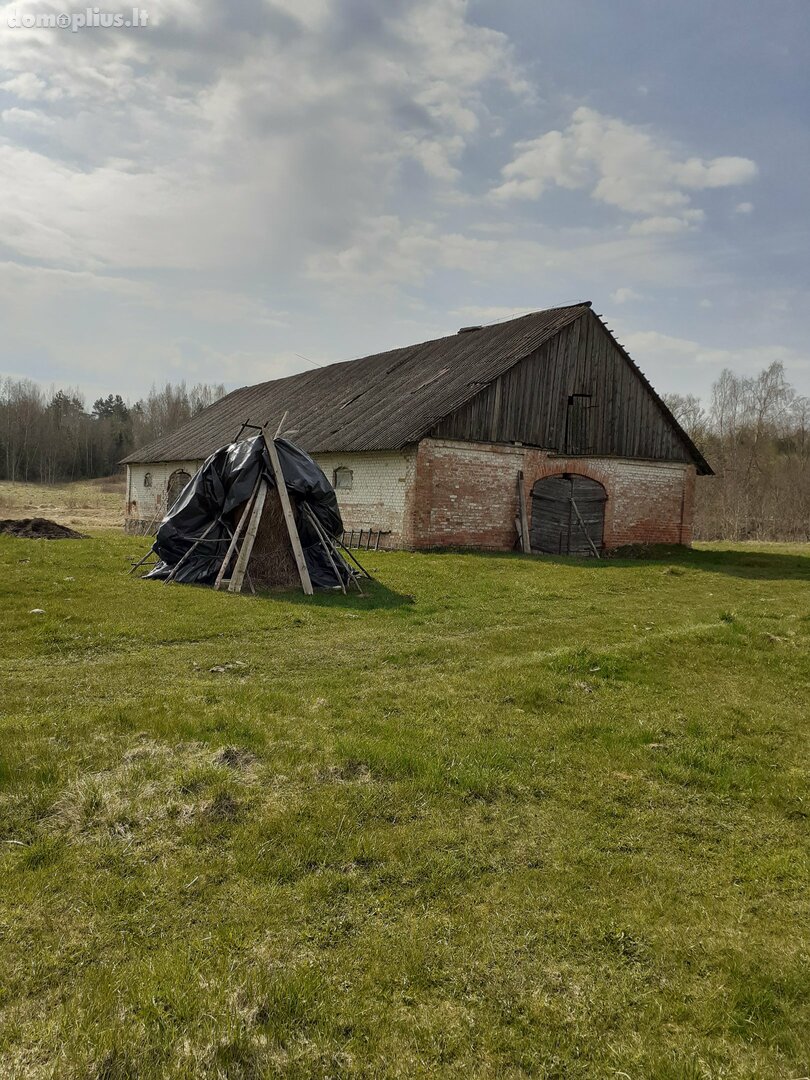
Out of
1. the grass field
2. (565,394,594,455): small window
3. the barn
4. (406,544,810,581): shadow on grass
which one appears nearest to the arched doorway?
the grass field

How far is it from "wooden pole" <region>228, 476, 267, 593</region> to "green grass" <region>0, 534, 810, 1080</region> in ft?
13.7

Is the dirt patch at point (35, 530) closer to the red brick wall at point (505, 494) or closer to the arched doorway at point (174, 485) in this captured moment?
the red brick wall at point (505, 494)

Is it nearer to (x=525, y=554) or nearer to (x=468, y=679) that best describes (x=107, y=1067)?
(x=468, y=679)

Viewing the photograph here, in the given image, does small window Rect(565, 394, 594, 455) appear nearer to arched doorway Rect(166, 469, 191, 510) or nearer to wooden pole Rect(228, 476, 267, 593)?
wooden pole Rect(228, 476, 267, 593)

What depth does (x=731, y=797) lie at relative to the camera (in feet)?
15.0

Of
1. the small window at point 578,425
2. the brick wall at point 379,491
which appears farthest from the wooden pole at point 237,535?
the small window at point 578,425

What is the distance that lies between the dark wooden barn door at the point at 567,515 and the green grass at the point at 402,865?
42.0 ft

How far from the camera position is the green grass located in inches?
97.7

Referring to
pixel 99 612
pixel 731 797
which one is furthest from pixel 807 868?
pixel 99 612

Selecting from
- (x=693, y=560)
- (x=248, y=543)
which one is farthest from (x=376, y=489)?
(x=693, y=560)

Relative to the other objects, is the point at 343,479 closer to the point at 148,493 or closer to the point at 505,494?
the point at 505,494

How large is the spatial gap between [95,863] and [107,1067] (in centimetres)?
130

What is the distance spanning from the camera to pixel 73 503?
45.6m

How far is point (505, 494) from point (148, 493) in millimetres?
20046
